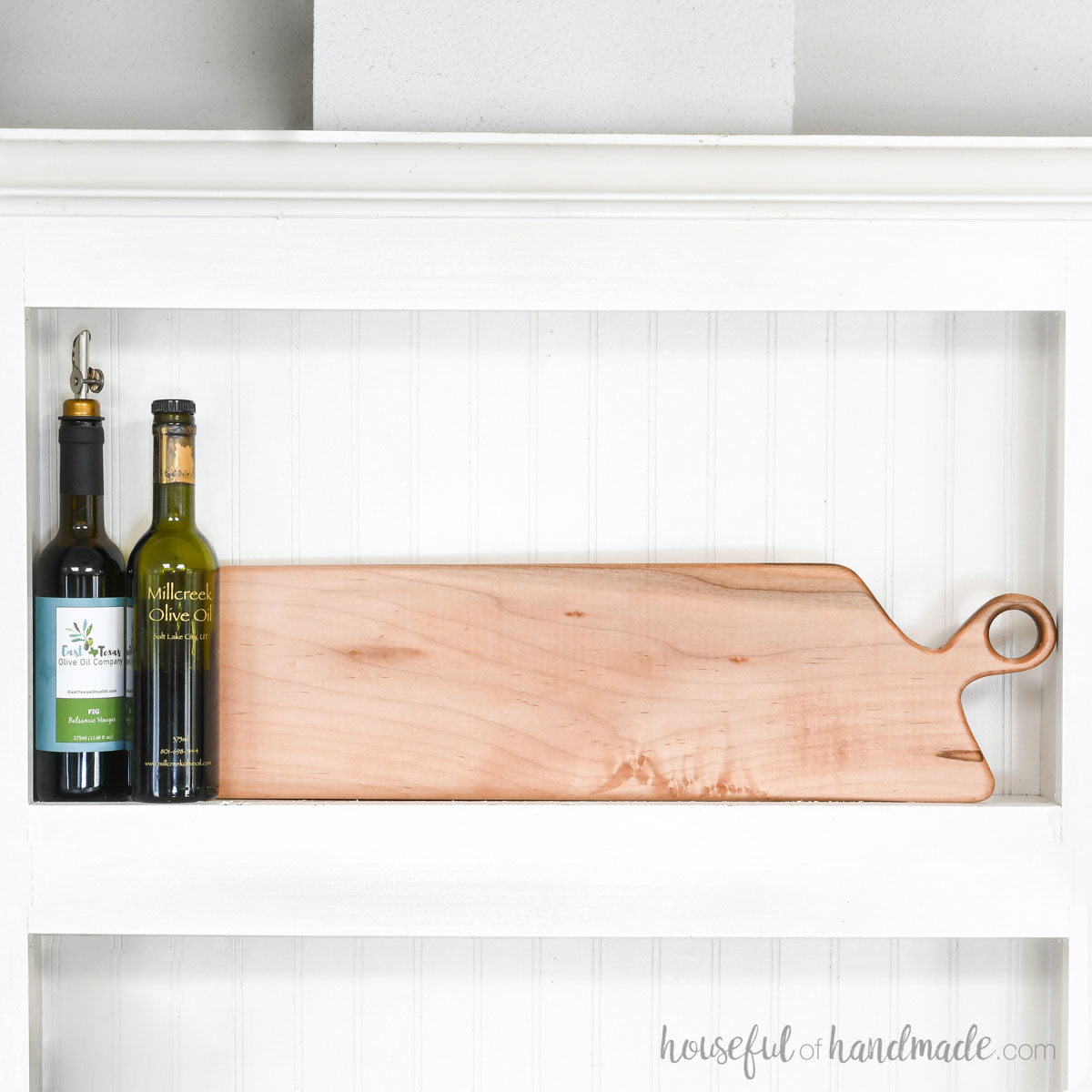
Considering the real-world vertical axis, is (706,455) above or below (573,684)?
above

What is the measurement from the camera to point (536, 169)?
827 mm

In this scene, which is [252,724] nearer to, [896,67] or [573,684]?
[573,684]

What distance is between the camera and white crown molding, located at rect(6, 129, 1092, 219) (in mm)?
822

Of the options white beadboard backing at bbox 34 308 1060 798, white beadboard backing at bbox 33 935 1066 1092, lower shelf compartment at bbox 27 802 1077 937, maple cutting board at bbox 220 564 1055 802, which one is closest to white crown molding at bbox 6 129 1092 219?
white beadboard backing at bbox 34 308 1060 798

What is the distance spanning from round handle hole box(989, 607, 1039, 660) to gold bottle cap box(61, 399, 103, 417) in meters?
0.84

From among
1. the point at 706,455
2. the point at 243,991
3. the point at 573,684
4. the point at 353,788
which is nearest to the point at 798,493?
the point at 706,455

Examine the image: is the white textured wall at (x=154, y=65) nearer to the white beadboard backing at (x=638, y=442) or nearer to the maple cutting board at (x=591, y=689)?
the white beadboard backing at (x=638, y=442)

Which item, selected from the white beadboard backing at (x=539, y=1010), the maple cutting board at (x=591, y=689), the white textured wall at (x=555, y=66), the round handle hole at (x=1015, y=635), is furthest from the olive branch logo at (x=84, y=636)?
the round handle hole at (x=1015, y=635)

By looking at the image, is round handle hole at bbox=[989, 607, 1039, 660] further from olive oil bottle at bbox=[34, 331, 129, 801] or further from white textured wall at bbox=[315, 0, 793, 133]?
olive oil bottle at bbox=[34, 331, 129, 801]

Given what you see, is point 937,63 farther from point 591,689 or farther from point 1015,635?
point 591,689

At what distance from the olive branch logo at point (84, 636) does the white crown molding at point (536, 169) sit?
37cm

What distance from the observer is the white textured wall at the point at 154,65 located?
96 cm

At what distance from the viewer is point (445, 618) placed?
2.94 feet

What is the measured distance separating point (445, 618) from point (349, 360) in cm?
26
